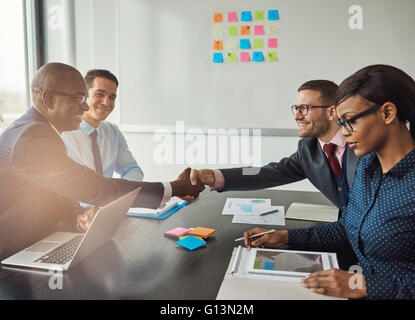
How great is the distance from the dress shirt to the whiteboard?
2.75 feet

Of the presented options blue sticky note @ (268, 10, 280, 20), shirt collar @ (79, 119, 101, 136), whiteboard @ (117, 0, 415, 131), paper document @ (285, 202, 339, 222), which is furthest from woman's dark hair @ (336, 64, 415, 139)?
blue sticky note @ (268, 10, 280, 20)

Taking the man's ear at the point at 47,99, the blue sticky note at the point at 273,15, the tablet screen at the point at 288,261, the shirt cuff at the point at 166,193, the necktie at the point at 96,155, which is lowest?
the tablet screen at the point at 288,261

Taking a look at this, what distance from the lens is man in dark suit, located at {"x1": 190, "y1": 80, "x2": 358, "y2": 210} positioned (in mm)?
1908

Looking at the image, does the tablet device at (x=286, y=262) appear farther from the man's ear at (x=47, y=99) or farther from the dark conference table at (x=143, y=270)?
the man's ear at (x=47, y=99)

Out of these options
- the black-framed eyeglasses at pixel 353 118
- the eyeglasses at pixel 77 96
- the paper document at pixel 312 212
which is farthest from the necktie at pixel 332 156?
the eyeglasses at pixel 77 96

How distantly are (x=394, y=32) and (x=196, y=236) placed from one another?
8.85ft

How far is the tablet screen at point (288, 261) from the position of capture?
1088 mm

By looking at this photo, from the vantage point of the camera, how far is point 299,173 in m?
2.19

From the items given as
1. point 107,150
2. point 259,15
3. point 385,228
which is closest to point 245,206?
point 385,228

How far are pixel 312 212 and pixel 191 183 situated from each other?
67 centimetres

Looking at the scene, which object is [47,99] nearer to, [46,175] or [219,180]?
[46,175]

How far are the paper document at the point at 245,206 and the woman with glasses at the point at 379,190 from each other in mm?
469

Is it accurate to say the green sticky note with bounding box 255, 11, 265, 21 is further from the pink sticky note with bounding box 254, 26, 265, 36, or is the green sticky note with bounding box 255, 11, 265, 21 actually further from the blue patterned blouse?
the blue patterned blouse

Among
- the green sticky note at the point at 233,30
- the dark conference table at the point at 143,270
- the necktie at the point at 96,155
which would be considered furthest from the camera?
the green sticky note at the point at 233,30
